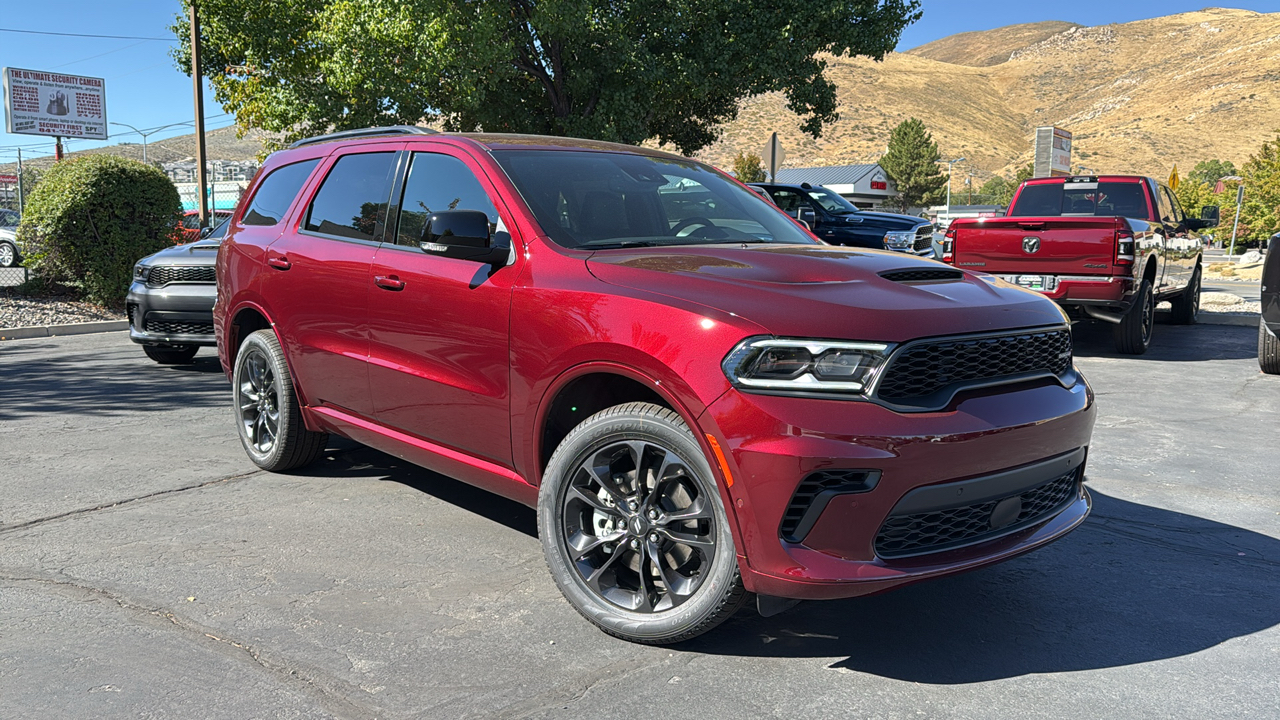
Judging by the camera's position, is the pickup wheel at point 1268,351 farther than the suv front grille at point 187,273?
No

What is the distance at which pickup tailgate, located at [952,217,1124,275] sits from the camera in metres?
9.70

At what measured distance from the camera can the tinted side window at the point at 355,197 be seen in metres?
4.70

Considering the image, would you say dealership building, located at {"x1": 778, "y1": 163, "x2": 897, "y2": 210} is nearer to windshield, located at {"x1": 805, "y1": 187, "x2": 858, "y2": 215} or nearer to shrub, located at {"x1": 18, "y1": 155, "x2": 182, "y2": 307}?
windshield, located at {"x1": 805, "y1": 187, "x2": 858, "y2": 215}

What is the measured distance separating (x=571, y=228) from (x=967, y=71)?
20162 centimetres

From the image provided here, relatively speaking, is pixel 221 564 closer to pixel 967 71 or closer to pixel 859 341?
pixel 859 341

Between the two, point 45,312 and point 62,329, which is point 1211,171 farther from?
point 62,329

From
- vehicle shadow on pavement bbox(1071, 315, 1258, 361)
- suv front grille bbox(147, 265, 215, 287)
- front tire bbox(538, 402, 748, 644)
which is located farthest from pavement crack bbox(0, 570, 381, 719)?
vehicle shadow on pavement bbox(1071, 315, 1258, 361)

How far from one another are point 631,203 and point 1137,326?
26.6ft

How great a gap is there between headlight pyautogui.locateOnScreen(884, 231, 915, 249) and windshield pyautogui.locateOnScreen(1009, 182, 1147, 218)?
2.68 meters

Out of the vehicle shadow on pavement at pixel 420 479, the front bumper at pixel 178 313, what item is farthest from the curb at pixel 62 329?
the vehicle shadow on pavement at pixel 420 479

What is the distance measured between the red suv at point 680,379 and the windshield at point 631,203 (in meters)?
0.01

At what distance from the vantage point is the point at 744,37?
19.0 metres

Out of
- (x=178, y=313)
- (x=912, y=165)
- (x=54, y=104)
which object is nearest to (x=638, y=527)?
(x=178, y=313)

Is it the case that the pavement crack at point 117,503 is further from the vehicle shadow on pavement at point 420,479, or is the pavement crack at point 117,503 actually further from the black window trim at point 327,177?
the black window trim at point 327,177
